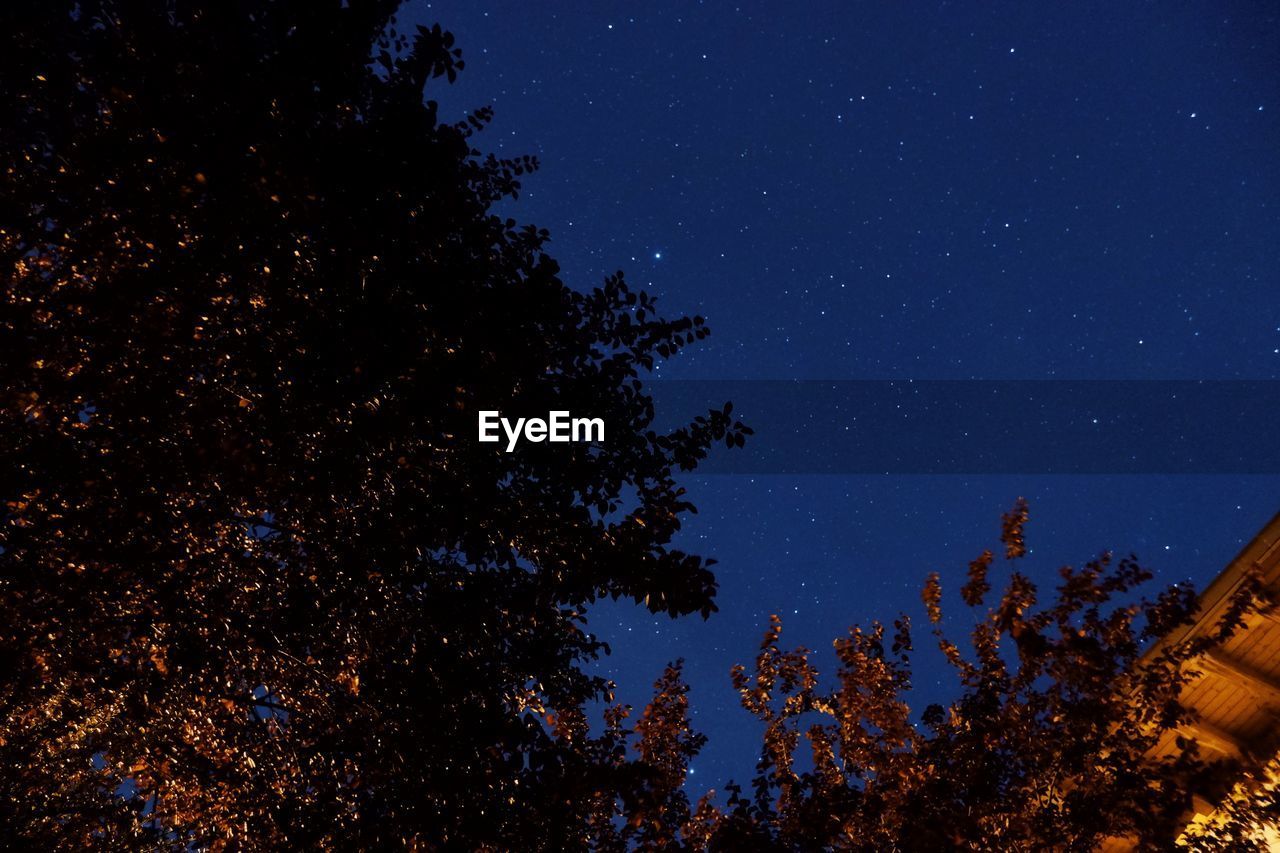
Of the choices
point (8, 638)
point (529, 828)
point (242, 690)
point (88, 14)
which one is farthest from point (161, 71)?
point (529, 828)

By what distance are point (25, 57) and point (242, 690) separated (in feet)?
21.2

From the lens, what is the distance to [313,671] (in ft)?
22.5

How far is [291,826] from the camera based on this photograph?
7031 mm

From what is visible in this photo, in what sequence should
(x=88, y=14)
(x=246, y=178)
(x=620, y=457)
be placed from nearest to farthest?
1. (x=246, y=178)
2. (x=88, y=14)
3. (x=620, y=457)

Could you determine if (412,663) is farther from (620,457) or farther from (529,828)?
(620,457)

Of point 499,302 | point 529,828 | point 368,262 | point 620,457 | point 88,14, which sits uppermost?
point 88,14

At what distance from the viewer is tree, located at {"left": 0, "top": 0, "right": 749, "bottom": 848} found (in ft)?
19.7

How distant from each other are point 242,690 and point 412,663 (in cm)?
254

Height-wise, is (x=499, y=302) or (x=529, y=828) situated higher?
(x=499, y=302)

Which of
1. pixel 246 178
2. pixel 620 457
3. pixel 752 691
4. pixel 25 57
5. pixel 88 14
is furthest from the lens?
pixel 752 691

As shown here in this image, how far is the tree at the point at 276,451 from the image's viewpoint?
5.99 m

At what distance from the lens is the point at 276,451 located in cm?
607

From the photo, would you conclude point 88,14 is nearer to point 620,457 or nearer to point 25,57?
point 25,57

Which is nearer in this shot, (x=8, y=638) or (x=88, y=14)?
(x=8, y=638)
